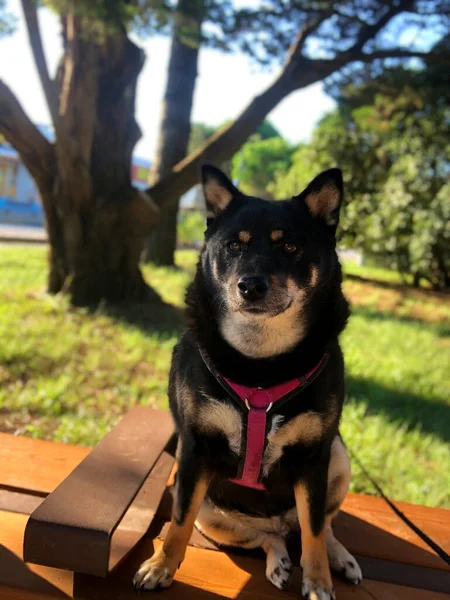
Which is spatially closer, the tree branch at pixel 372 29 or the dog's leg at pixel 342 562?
the dog's leg at pixel 342 562

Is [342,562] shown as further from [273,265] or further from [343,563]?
[273,265]

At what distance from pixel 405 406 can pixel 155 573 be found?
134 inches

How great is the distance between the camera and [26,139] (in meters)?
5.79

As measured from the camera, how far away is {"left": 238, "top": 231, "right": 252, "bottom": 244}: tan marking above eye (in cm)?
188

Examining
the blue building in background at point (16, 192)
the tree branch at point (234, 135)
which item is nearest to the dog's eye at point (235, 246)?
the tree branch at point (234, 135)

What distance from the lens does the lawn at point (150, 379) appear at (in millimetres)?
3381

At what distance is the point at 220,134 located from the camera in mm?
6539

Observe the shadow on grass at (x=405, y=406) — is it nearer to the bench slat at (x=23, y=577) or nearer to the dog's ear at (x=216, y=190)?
the dog's ear at (x=216, y=190)

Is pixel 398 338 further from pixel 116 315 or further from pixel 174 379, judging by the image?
pixel 174 379

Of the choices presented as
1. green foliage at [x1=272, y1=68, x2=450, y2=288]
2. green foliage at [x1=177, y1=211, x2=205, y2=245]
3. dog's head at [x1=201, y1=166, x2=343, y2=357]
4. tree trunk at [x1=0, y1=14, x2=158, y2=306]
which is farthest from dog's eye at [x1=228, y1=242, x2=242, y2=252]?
green foliage at [x1=177, y1=211, x2=205, y2=245]

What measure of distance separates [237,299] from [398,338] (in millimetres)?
5545

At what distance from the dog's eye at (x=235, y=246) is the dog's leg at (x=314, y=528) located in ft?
2.75

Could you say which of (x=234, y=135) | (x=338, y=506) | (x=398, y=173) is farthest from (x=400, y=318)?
(x=338, y=506)

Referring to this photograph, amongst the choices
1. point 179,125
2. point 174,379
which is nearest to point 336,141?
point 179,125
